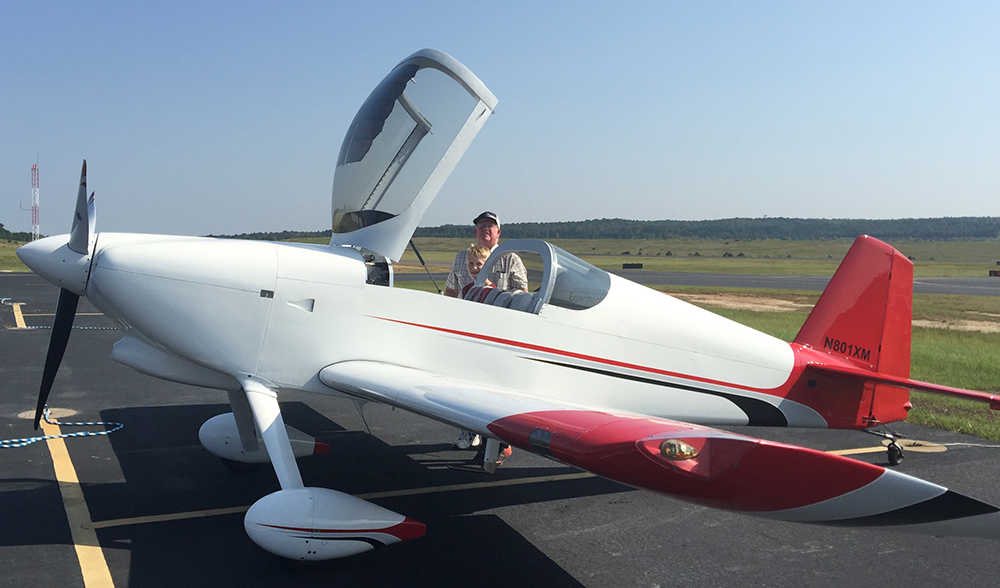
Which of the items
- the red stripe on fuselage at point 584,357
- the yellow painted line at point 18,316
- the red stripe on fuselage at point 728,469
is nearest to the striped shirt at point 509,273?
the red stripe on fuselage at point 584,357

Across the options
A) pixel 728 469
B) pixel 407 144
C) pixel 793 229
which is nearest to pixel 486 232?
pixel 407 144

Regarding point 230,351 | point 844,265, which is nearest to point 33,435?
point 230,351

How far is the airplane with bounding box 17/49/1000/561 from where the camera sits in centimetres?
278

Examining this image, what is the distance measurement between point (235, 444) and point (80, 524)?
1213mm

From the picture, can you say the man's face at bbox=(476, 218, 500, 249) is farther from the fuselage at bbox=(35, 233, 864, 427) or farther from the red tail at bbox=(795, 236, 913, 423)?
the red tail at bbox=(795, 236, 913, 423)

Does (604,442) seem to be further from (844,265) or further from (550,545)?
(844,265)

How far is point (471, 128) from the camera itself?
519cm

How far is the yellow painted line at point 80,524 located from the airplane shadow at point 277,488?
5cm

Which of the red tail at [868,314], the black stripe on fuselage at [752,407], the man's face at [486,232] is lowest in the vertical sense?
the black stripe on fuselage at [752,407]

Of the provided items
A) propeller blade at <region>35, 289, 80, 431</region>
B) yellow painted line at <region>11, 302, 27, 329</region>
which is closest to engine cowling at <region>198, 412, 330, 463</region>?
propeller blade at <region>35, 289, 80, 431</region>

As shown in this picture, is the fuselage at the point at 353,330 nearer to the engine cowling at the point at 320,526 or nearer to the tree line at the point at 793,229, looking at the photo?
the engine cowling at the point at 320,526

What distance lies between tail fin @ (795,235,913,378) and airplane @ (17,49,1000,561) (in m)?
0.02

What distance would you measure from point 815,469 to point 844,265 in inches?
160

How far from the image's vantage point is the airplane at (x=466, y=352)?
2777 millimetres
